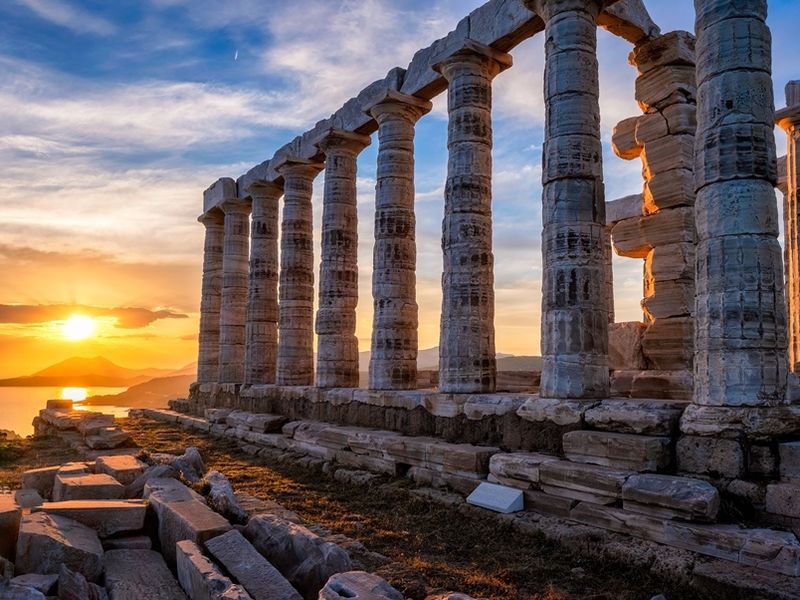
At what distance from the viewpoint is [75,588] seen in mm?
5621

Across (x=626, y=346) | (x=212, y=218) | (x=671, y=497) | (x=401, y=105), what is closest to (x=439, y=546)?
(x=671, y=497)

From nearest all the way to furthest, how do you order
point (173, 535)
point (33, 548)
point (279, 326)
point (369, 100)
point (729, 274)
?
point (33, 548)
point (173, 535)
point (729, 274)
point (369, 100)
point (279, 326)

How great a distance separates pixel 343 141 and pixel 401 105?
9.23 feet

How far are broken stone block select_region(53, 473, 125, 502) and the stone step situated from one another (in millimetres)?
6363

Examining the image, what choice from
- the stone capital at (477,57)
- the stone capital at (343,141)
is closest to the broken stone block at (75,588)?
the stone capital at (477,57)

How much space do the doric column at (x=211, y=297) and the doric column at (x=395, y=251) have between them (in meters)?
12.4

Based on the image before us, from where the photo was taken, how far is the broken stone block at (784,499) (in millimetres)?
7242

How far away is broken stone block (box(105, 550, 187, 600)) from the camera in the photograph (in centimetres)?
600

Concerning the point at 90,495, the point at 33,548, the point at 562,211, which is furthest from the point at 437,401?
the point at 33,548

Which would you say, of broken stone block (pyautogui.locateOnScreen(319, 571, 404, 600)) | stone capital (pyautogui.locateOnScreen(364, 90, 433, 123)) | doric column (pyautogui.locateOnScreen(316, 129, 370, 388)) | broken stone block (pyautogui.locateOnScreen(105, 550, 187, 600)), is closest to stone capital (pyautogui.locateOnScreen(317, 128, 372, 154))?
doric column (pyautogui.locateOnScreen(316, 129, 370, 388))

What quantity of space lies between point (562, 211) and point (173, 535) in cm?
753

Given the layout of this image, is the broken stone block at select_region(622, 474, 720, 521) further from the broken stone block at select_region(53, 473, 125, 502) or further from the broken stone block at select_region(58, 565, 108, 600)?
the broken stone block at select_region(53, 473, 125, 502)

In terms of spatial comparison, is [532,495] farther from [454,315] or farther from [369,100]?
[369,100]

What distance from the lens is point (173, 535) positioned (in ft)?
23.9
